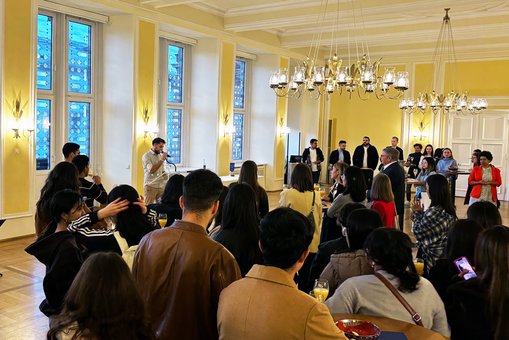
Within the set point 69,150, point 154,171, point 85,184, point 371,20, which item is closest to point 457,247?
point 85,184

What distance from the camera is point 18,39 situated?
6.95m

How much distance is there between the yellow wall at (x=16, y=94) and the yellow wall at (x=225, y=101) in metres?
4.56

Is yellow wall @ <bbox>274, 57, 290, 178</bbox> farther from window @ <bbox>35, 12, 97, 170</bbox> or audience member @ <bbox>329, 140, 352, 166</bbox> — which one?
window @ <bbox>35, 12, 97, 170</bbox>

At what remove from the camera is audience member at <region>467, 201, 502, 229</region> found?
324cm

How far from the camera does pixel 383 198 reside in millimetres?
4629

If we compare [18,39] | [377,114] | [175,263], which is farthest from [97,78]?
[377,114]

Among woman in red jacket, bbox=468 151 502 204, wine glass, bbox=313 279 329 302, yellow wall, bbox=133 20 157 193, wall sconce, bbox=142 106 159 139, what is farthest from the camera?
wall sconce, bbox=142 106 159 139

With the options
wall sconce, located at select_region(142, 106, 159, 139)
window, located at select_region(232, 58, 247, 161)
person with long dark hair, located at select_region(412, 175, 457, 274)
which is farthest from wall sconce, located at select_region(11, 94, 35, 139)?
window, located at select_region(232, 58, 247, 161)

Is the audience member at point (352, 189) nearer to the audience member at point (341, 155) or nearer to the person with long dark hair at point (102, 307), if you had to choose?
the person with long dark hair at point (102, 307)

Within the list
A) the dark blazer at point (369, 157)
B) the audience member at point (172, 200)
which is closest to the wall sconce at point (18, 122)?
the audience member at point (172, 200)

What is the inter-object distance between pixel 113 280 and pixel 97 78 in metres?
8.13

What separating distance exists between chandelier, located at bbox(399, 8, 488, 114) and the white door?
1.47ft

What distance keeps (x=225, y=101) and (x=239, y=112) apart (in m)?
1.92

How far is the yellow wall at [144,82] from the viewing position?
8.95m
